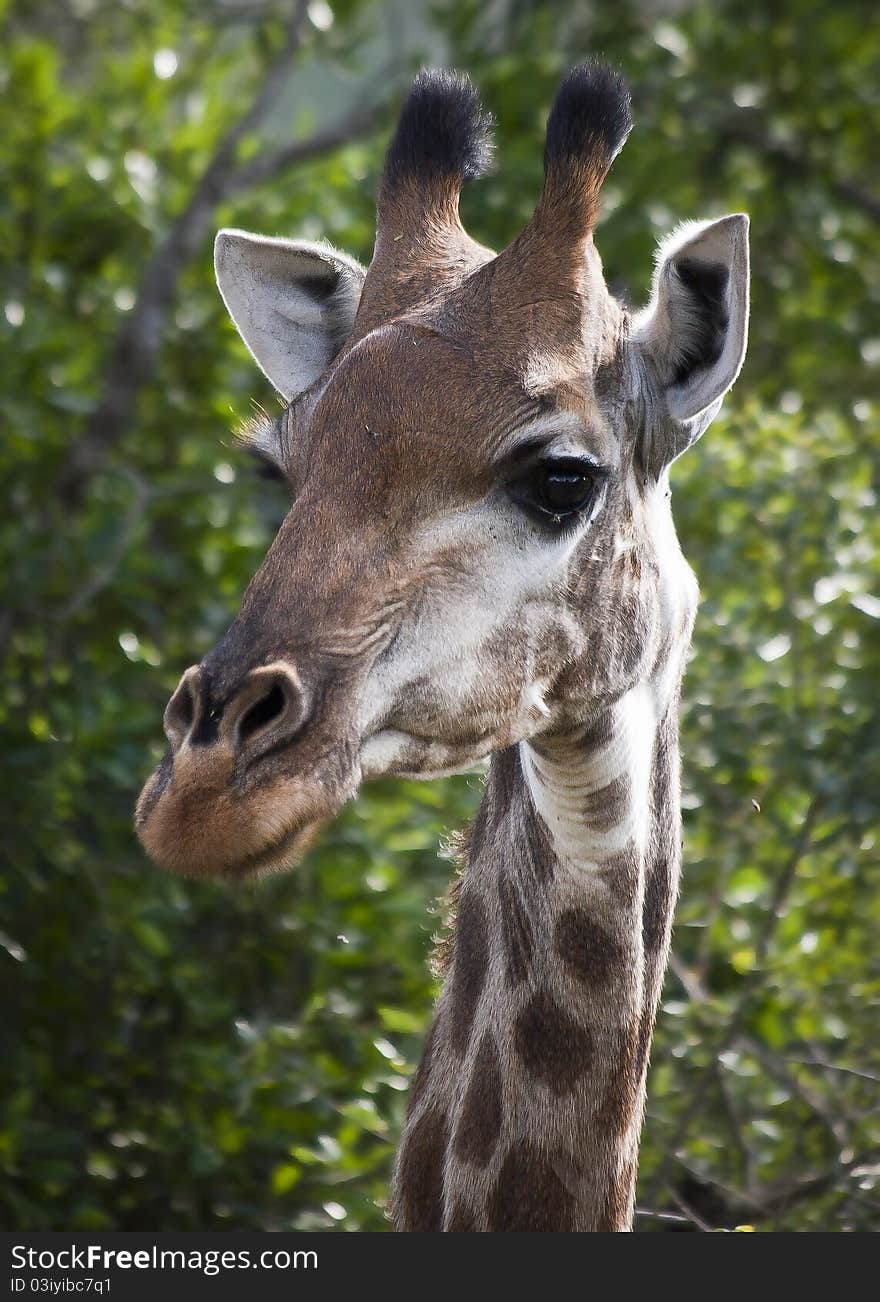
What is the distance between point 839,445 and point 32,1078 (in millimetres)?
3459

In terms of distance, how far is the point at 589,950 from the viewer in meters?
3.31

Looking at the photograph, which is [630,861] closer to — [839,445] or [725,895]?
[725,895]

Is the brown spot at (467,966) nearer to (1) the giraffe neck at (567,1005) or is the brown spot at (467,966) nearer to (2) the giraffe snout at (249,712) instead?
(1) the giraffe neck at (567,1005)

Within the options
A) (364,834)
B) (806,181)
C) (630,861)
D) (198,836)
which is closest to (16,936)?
(364,834)

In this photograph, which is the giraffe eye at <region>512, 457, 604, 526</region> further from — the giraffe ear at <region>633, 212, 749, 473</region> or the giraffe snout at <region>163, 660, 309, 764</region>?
the giraffe snout at <region>163, 660, 309, 764</region>

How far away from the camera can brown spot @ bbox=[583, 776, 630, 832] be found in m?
3.26

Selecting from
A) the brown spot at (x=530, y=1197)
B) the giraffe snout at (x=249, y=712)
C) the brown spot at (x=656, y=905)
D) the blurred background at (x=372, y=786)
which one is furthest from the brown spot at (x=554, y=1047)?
the giraffe snout at (x=249, y=712)

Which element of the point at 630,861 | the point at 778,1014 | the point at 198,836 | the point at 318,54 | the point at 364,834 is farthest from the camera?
the point at 318,54

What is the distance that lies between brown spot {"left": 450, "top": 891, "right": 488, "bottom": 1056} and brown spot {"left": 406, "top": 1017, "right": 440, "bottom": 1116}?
0.33 ft

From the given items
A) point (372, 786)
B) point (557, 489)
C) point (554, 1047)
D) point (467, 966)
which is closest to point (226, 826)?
point (557, 489)

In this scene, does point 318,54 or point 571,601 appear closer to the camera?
point 571,601

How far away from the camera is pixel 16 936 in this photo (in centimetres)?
526

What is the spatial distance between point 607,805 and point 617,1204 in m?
0.82

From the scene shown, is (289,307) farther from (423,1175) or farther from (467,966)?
(423,1175)
